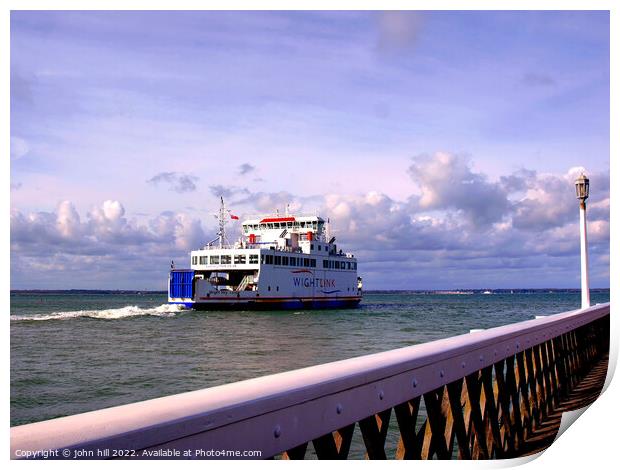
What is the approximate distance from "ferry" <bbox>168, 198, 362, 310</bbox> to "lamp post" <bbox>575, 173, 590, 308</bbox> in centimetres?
3760

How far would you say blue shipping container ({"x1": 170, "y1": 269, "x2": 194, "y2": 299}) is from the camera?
45.6m

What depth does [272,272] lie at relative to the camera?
47156mm

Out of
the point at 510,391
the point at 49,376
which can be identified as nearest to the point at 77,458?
the point at 510,391

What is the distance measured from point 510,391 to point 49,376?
518 inches

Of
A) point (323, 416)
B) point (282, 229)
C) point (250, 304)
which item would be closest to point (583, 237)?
point (323, 416)

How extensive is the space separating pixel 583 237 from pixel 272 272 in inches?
1534

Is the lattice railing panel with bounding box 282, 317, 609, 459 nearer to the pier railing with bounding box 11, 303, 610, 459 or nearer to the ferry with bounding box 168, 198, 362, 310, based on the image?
the pier railing with bounding box 11, 303, 610, 459

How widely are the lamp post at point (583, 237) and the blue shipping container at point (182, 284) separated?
126ft

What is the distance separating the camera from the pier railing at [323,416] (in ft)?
3.98

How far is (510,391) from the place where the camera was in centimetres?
445

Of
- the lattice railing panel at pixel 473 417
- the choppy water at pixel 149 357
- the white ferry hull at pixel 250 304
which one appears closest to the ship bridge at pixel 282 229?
the white ferry hull at pixel 250 304

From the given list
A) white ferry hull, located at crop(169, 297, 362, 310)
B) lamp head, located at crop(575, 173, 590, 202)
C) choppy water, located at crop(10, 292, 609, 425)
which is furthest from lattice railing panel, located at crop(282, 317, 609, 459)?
white ferry hull, located at crop(169, 297, 362, 310)
